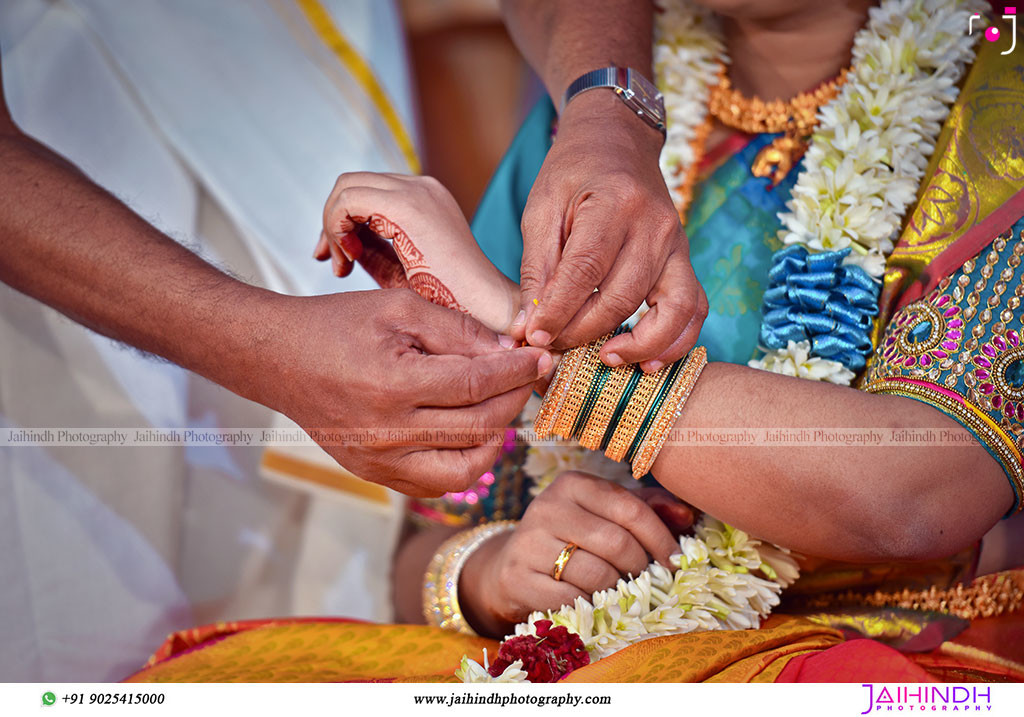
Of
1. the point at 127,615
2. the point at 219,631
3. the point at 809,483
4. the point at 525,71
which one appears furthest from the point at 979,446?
the point at 127,615

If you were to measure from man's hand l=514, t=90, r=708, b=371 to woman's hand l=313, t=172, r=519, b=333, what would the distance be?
0.07 meters

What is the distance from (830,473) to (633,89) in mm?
468

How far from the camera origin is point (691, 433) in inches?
30.2

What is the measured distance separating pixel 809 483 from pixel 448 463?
34cm

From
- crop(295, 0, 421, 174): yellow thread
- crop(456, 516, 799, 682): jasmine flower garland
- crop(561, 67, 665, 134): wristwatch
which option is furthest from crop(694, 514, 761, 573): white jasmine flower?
crop(295, 0, 421, 174): yellow thread

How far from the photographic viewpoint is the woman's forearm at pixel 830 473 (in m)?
0.74

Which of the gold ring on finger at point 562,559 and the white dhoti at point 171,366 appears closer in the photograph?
the gold ring on finger at point 562,559

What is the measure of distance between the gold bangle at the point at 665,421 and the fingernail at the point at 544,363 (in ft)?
0.38

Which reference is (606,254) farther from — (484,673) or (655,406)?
(484,673)

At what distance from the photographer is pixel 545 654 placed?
744mm
